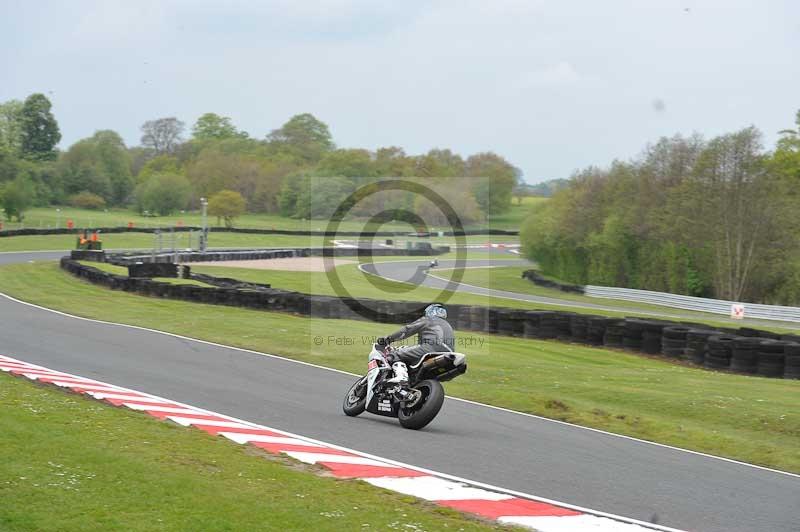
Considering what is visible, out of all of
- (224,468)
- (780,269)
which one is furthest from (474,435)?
(780,269)

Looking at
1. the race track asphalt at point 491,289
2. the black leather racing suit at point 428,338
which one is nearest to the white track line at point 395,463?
the black leather racing suit at point 428,338

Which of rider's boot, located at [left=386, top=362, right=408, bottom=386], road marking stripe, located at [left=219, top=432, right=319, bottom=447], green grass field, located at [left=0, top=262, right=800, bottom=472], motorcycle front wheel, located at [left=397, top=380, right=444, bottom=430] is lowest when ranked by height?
green grass field, located at [left=0, top=262, right=800, bottom=472]

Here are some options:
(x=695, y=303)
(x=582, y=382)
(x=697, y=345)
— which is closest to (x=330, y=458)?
(x=582, y=382)

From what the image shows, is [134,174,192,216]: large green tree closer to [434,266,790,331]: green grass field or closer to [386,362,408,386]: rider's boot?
[434,266,790,331]: green grass field

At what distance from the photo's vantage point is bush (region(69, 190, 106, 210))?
11331 cm

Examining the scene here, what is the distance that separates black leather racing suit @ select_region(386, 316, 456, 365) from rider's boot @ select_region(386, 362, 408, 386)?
12 centimetres

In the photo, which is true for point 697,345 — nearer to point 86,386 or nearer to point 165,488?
point 86,386

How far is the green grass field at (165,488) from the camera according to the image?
6.26 m

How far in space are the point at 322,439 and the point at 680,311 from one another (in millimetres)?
35061

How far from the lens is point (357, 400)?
39.2 ft

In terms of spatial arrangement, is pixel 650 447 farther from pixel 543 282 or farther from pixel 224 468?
pixel 543 282

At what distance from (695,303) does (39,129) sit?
122 meters

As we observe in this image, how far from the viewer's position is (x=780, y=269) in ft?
145

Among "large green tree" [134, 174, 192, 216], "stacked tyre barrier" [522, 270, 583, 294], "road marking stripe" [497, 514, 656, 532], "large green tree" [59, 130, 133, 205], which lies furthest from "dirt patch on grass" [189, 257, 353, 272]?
"large green tree" [59, 130, 133, 205]
